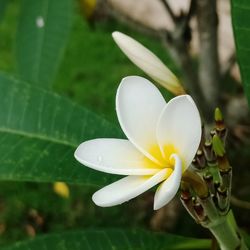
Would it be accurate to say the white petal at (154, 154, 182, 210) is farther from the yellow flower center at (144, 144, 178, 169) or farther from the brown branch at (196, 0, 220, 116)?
the brown branch at (196, 0, 220, 116)

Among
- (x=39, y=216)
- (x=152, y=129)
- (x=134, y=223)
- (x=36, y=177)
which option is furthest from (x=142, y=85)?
(x=39, y=216)

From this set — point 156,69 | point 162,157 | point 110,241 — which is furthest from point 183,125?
point 110,241

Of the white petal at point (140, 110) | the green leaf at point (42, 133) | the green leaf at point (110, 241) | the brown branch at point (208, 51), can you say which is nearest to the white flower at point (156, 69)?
the white petal at point (140, 110)

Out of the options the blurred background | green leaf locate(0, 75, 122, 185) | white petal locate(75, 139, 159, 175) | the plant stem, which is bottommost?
the blurred background

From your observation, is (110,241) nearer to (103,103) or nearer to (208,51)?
(208,51)

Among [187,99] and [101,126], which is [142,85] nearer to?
[187,99]

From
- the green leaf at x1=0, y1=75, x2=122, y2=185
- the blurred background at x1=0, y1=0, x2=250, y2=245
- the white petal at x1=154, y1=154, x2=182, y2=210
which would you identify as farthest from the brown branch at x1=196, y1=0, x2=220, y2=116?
the white petal at x1=154, y1=154, x2=182, y2=210
